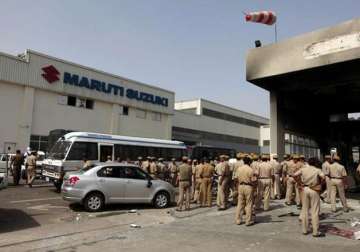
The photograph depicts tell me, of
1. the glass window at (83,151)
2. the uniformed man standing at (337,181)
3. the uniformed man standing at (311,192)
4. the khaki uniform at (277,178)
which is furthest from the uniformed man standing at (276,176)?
the glass window at (83,151)

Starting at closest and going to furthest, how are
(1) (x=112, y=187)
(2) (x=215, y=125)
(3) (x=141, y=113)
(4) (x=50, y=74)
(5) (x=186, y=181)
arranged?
1. (1) (x=112, y=187)
2. (5) (x=186, y=181)
3. (4) (x=50, y=74)
4. (3) (x=141, y=113)
5. (2) (x=215, y=125)

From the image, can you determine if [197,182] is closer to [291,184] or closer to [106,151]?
[291,184]

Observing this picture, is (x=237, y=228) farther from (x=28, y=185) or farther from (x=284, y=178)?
(x=28, y=185)

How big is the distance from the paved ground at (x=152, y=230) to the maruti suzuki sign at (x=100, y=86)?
1972 centimetres

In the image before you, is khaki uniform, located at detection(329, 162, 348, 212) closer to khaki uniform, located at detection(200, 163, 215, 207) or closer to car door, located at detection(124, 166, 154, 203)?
khaki uniform, located at detection(200, 163, 215, 207)

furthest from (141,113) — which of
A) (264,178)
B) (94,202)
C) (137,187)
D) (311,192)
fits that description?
(311,192)

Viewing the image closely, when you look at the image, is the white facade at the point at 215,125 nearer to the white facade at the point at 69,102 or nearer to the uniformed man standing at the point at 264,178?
the white facade at the point at 69,102

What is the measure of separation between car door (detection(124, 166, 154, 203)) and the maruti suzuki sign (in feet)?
68.6

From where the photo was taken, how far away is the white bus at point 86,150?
17.4m

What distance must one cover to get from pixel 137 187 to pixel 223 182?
288 centimetres

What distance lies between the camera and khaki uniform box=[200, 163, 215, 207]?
14.0 metres

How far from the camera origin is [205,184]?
1403 cm

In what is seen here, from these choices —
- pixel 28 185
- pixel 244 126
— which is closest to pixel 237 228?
pixel 28 185

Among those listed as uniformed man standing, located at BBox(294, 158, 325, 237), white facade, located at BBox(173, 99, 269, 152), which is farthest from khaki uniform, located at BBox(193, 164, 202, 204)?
white facade, located at BBox(173, 99, 269, 152)
